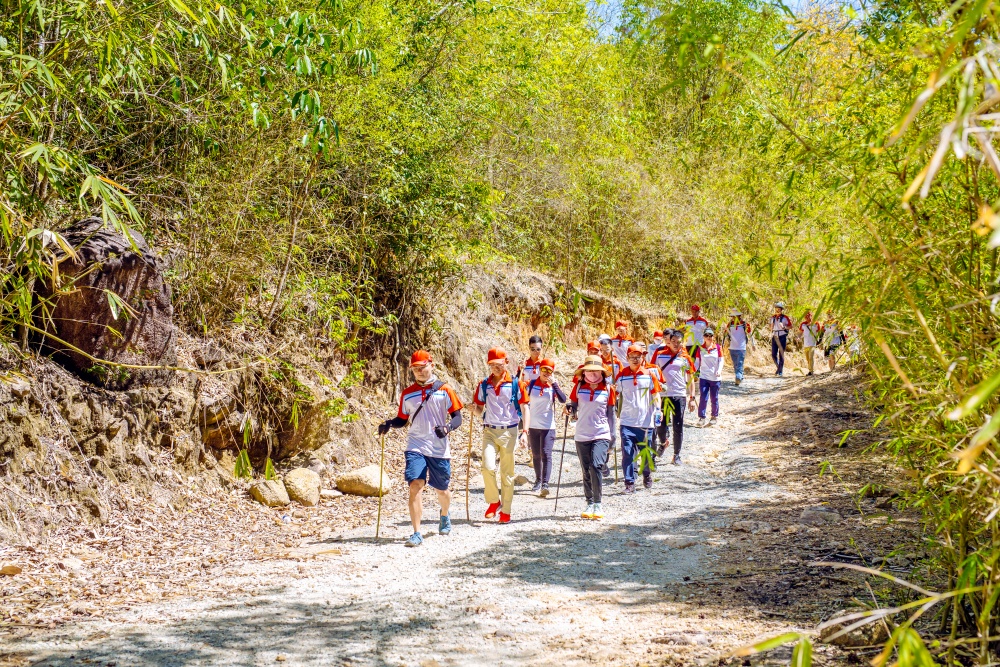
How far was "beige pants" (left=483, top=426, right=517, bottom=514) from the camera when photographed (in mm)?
9820

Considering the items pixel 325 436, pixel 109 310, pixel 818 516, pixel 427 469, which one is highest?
pixel 109 310

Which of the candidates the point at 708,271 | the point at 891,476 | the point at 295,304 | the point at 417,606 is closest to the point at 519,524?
the point at 417,606

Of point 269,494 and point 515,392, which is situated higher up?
point 515,392

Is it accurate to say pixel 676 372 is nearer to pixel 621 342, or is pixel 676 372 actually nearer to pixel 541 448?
pixel 621 342

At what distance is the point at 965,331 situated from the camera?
4.18 meters

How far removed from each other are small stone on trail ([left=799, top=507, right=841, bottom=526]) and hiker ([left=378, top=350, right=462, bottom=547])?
382 centimetres

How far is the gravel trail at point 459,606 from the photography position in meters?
5.45

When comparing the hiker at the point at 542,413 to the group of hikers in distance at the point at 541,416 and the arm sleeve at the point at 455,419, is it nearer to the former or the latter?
the group of hikers in distance at the point at 541,416

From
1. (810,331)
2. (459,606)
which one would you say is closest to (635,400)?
(810,331)

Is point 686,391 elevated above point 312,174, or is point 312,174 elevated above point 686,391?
point 312,174

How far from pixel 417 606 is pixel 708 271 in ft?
64.4

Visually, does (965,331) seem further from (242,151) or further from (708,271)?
(708,271)

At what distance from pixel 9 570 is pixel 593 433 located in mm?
5894

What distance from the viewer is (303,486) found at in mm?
10297
